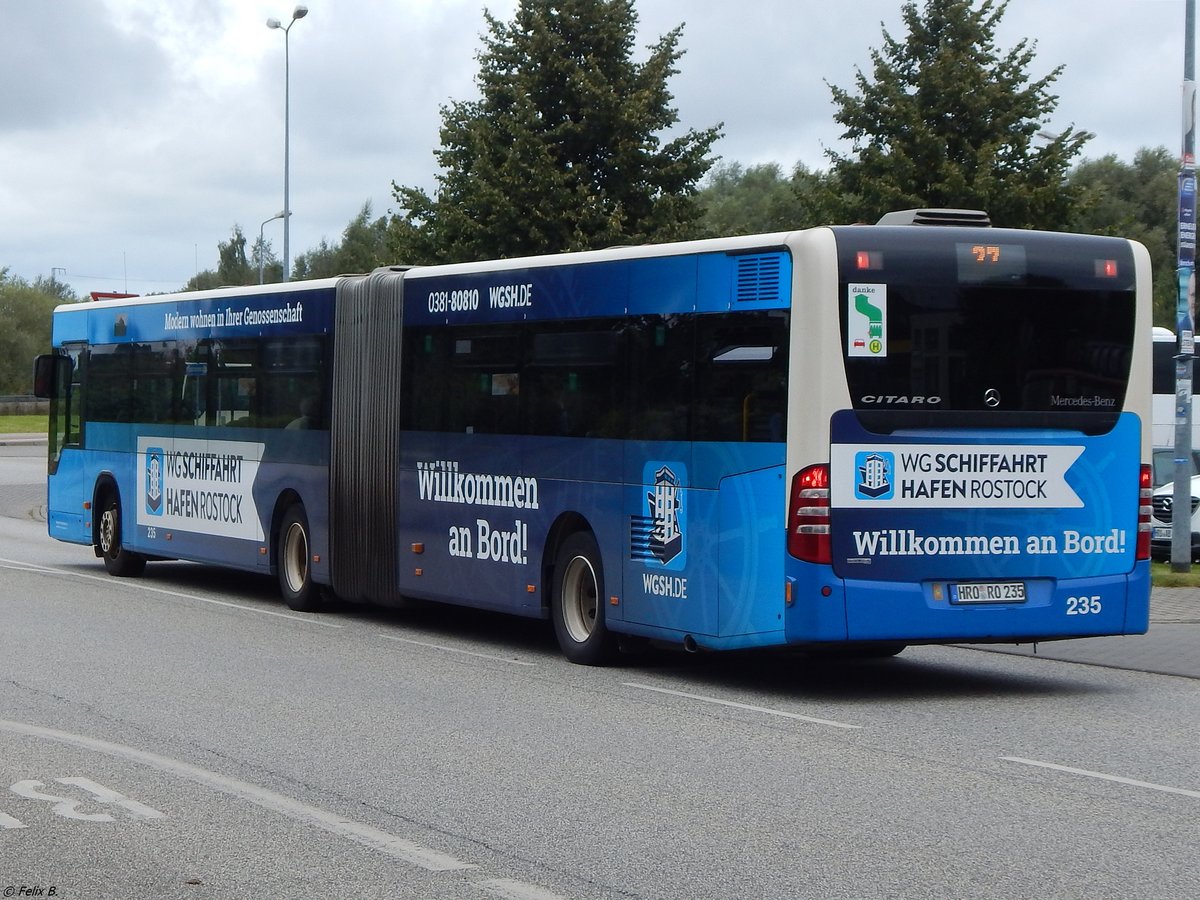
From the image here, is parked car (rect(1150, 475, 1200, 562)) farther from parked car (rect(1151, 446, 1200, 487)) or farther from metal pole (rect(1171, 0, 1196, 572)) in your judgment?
metal pole (rect(1171, 0, 1196, 572))

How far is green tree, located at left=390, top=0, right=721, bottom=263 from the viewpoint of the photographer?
3303cm

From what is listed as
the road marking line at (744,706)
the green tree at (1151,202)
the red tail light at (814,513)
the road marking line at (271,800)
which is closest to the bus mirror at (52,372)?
the road marking line at (744,706)

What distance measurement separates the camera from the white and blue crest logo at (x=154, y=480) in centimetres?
2034

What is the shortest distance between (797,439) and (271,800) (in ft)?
14.8

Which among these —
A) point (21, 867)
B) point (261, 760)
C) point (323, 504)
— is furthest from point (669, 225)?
point (21, 867)

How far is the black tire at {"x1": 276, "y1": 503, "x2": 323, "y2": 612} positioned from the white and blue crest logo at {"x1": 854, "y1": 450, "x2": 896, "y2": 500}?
23.7 ft

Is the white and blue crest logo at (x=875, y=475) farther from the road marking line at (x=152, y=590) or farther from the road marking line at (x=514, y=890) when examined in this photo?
the road marking line at (x=152, y=590)

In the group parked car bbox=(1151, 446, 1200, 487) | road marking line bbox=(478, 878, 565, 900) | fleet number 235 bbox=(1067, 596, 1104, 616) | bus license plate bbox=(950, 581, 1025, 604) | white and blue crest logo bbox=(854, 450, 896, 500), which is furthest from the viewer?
parked car bbox=(1151, 446, 1200, 487)

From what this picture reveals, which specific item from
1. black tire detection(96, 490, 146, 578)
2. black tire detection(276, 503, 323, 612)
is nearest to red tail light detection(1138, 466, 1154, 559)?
black tire detection(276, 503, 323, 612)

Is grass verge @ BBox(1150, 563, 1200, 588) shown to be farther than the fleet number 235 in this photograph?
Yes

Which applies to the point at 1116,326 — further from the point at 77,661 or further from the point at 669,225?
the point at 669,225

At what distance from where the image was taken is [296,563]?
1789cm

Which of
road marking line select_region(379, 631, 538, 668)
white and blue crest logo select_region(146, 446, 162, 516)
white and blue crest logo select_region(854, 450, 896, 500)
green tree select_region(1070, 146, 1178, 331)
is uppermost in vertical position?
green tree select_region(1070, 146, 1178, 331)

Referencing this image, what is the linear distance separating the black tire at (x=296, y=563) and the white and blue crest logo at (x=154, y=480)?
2788 millimetres
